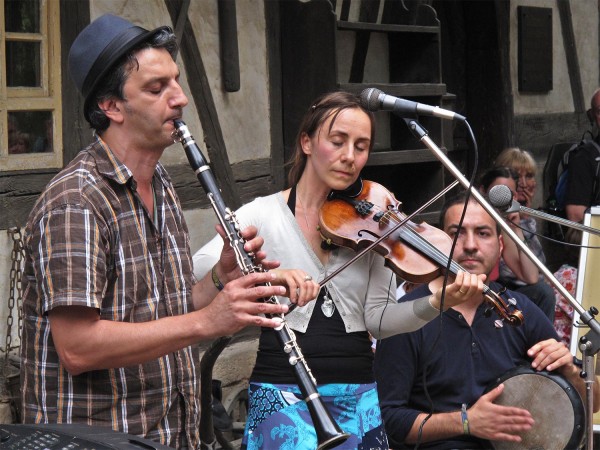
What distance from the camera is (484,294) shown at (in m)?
3.52

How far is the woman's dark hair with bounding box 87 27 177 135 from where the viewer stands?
8.91ft

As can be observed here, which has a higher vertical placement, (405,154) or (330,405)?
(405,154)

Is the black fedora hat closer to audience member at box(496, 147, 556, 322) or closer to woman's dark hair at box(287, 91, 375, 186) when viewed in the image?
woman's dark hair at box(287, 91, 375, 186)

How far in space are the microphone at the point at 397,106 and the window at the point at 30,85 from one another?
1833 millimetres

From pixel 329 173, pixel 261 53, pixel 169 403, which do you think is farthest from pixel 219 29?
pixel 169 403

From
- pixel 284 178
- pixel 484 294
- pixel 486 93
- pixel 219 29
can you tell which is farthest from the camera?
pixel 486 93

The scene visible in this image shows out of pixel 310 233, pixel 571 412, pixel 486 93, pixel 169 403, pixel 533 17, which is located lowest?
pixel 571 412

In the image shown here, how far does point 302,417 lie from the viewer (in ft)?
10.5

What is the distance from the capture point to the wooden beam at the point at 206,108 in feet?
17.4

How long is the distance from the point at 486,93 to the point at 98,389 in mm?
5788

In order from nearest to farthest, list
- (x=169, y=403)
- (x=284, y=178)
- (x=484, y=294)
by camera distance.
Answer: (x=169, y=403) < (x=484, y=294) < (x=284, y=178)

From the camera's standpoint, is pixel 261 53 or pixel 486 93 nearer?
pixel 261 53

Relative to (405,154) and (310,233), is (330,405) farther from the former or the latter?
(405,154)

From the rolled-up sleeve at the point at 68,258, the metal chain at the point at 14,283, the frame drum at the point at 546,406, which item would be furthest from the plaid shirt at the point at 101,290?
the metal chain at the point at 14,283
